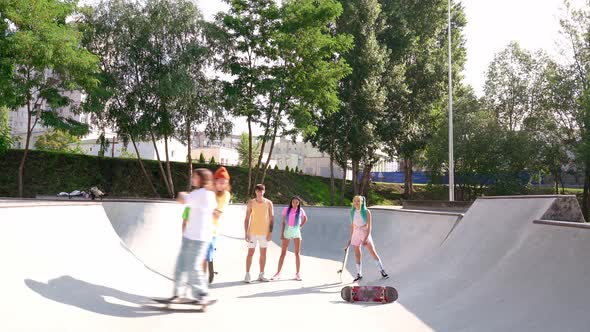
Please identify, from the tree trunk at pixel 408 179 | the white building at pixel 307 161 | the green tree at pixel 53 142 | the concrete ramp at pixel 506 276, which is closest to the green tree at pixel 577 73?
the tree trunk at pixel 408 179

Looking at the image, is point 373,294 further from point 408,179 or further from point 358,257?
point 408,179

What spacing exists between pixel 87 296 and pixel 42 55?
19857mm

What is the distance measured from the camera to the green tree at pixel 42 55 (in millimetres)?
21656

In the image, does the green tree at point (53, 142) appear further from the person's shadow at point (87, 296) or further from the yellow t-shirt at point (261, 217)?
the person's shadow at point (87, 296)

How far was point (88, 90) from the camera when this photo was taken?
24.9m

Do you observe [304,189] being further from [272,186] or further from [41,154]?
[41,154]

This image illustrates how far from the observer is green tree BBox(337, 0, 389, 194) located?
3080cm

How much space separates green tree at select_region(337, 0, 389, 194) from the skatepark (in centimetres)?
2088

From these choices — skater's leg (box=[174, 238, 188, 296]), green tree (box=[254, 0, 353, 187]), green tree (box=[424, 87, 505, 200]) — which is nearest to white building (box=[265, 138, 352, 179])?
green tree (box=[424, 87, 505, 200])

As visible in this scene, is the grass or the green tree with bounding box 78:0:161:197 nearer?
the green tree with bounding box 78:0:161:197

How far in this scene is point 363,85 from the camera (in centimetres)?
3070

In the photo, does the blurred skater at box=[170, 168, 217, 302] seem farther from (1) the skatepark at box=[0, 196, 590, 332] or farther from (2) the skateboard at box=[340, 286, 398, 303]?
(2) the skateboard at box=[340, 286, 398, 303]

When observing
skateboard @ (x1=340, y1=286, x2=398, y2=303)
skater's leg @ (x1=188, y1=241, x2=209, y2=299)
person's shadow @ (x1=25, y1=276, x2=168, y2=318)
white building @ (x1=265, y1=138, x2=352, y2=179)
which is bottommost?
skateboard @ (x1=340, y1=286, x2=398, y2=303)

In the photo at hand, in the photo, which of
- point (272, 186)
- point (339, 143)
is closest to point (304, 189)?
point (272, 186)
